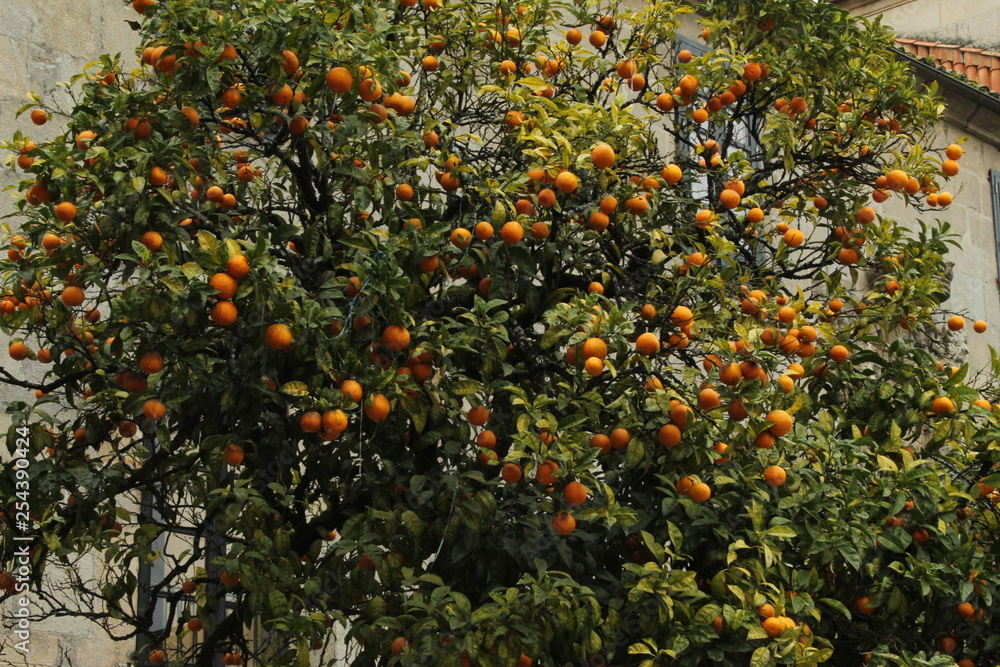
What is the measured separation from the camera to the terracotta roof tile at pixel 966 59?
12664 mm

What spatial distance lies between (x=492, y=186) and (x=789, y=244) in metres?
1.68

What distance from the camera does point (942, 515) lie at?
5.08m

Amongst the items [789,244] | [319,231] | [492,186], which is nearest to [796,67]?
[789,244]

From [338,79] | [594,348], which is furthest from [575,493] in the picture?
[338,79]

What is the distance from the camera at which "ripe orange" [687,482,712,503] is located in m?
4.42

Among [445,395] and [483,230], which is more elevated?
[483,230]

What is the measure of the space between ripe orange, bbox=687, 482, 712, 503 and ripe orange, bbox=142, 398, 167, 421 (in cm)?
198

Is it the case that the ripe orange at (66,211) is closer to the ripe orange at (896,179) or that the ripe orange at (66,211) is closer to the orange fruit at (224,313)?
the orange fruit at (224,313)

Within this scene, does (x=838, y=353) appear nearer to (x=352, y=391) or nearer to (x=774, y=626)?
(x=774, y=626)

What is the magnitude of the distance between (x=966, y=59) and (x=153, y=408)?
38.6 feet

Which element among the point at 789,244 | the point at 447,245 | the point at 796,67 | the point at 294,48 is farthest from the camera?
the point at 796,67

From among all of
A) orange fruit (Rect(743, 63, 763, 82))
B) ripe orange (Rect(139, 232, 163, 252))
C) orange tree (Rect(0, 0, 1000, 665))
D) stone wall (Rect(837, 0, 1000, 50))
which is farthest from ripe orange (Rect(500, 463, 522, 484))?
stone wall (Rect(837, 0, 1000, 50))

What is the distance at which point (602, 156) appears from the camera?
4672mm

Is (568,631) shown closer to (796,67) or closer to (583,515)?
(583,515)
